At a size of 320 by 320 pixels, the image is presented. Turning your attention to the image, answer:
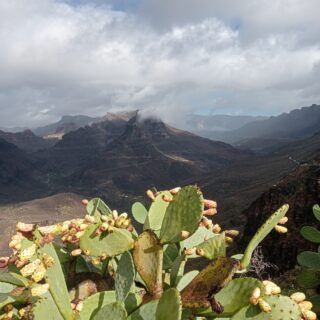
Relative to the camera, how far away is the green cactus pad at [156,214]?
335cm

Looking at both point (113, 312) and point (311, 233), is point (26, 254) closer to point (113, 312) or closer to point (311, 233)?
point (113, 312)

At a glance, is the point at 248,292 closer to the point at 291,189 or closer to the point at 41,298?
the point at 41,298

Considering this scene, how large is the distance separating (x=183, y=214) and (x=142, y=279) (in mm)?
466

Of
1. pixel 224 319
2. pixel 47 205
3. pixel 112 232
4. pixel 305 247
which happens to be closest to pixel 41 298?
pixel 112 232

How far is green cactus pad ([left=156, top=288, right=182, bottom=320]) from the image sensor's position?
2346mm

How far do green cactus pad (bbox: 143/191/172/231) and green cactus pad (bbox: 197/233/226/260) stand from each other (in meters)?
0.50

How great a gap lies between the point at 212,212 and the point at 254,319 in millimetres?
752

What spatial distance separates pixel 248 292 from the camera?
2.59 metres

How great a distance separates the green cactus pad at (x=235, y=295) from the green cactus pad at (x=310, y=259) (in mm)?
4250

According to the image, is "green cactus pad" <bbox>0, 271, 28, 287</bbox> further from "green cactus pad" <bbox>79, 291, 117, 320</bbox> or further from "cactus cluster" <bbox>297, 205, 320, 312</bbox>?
"cactus cluster" <bbox>297, 205, 320, 312</bbox>

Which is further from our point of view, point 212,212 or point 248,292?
point 212,212

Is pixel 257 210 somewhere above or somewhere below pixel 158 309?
below

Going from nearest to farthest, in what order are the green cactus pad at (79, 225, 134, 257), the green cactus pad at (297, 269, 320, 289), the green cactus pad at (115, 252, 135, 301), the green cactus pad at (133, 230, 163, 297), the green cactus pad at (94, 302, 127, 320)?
1. the green cactus pad at (94, 302, 127, 320)
2. the green cactus pad at (115, 252, 135, 301)
3. the green cactus pad at (133, 230, 163, 297)
4. the green cactus pad at (79, 225, 134, 257)
5. the green cactus pad at (297, 269, 320, 289)

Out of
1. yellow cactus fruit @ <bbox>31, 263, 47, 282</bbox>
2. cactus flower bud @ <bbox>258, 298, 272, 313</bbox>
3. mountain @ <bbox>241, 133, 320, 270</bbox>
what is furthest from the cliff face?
yellow cactus fruit @ <bbox>31, 263, 47, 282</bbox>
